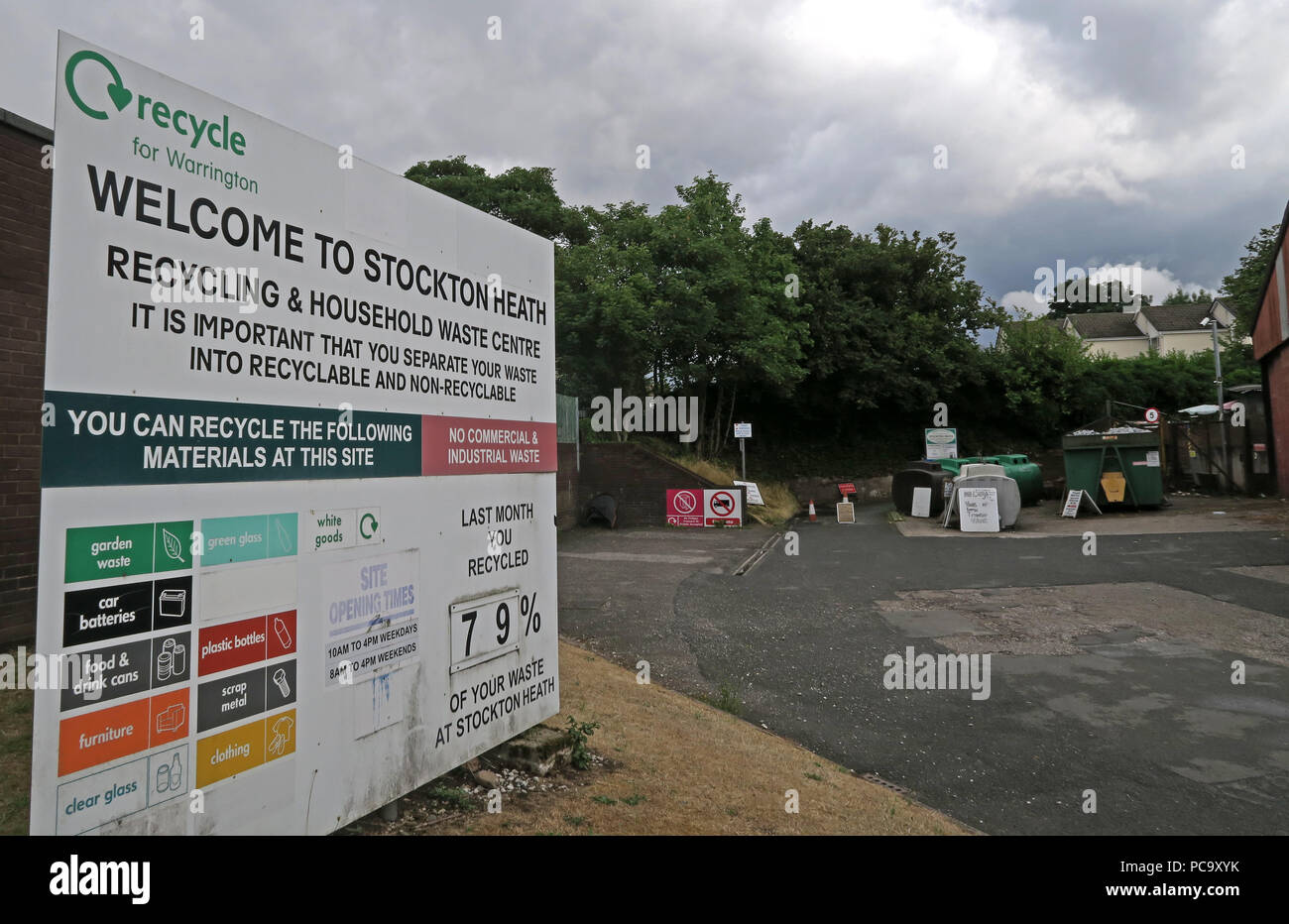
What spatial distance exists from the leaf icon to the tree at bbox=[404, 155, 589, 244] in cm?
3027

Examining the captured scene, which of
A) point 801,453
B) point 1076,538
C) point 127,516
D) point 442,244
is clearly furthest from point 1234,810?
point 801,453

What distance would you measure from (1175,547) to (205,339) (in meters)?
17.2

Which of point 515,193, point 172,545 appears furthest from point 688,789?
point 515,193

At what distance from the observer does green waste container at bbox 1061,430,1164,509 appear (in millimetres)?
21094

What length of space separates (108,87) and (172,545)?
1.53 metres

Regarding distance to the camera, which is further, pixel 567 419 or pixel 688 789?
pixel 567 419

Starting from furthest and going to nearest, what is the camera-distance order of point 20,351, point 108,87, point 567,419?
point 567,419, point 20,351, point 108,87

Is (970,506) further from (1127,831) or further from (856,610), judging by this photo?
(1127,831)

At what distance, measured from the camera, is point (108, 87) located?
8.33ft

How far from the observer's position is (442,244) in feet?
13.1

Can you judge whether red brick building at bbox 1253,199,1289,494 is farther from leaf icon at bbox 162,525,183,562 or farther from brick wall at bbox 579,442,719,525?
leaf icon at bbox 162,525,183,562

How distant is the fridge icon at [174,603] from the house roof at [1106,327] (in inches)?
3127

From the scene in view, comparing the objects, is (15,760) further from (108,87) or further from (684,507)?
(684,507)

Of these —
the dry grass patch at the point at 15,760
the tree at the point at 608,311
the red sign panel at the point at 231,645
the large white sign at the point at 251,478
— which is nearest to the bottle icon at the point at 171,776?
the large white sign at the point at 251,478
